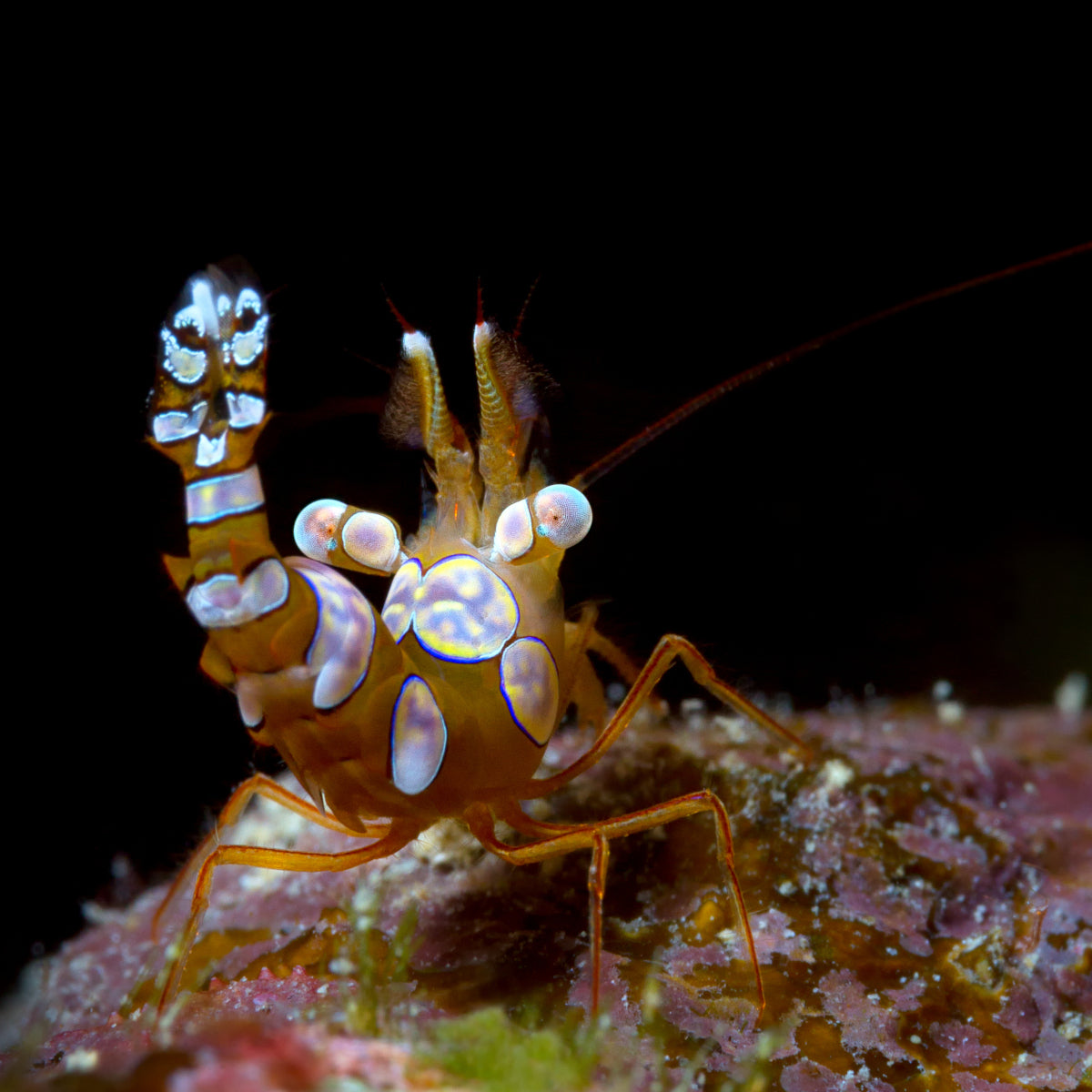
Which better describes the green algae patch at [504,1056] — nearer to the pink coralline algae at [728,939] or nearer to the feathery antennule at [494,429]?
the pink coralline algae at [728,939]

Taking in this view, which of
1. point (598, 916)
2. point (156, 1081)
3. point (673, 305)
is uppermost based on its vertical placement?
point (673, 305)

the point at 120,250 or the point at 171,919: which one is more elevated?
the point at 120,250

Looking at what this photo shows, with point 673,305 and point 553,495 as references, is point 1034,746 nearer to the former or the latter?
point 553,495

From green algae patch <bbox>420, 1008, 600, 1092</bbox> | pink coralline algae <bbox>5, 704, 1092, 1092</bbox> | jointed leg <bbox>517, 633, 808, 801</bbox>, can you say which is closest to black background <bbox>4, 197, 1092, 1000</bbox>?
jointed leg <bbox>517, 633, 808, 801</bbox>

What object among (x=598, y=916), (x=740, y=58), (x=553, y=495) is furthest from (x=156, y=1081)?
(x=740, y=58)

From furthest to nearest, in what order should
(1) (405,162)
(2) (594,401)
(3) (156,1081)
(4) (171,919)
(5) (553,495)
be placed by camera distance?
(1) (405,162) → (4) (171,919) → (2) (594,401) → (5) (553,495) → (3) (156,1081)

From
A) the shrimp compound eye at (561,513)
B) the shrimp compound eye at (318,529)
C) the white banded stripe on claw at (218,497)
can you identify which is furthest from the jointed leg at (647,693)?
the white banded stripe on claw at (218,497)

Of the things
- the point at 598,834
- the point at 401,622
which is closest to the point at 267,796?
the point at 401,622

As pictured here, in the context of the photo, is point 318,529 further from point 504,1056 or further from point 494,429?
point 504,1056
